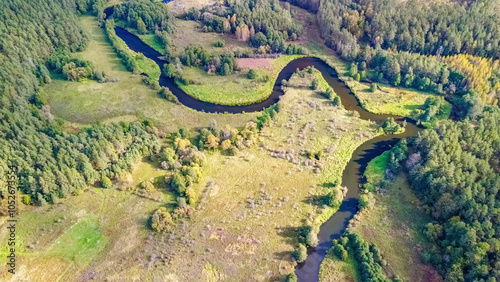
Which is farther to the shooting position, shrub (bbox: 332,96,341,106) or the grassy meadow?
shrub (bbox: 332,96,341,106)

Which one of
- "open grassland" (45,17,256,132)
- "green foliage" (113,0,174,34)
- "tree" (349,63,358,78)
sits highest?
"green foliage" (113,0,174,34)

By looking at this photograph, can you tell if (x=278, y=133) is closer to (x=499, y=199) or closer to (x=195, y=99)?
(x=195, y=99)

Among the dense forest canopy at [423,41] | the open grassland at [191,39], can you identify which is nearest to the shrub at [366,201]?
the dense forest canopy at [423,41]

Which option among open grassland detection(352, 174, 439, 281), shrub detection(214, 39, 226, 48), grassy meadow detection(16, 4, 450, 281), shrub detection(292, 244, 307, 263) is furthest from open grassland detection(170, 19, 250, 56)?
shrub detection(292, 244, 307, 263)

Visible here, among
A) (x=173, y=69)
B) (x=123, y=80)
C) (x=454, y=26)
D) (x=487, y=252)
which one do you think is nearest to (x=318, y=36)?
(x=454, y=26)

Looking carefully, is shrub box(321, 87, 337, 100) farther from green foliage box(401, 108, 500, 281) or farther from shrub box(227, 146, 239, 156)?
shrub box(227, 146, 239, 156)

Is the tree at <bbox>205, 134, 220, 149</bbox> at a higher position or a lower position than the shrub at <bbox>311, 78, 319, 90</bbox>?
lower

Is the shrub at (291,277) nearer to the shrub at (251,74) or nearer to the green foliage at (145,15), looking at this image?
the shrub at (251,74)
